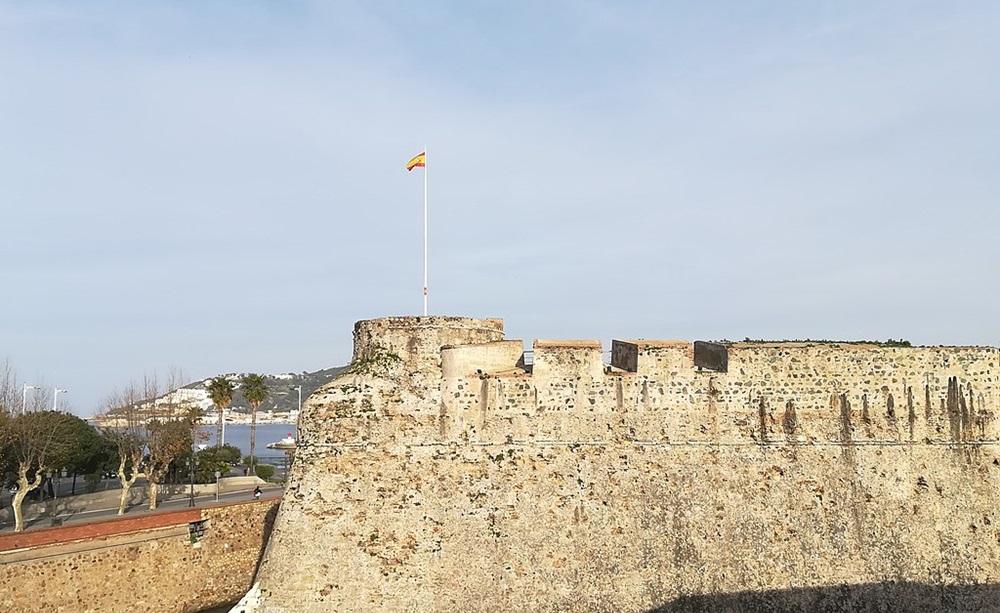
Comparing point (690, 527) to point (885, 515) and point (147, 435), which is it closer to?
point (885, 515)

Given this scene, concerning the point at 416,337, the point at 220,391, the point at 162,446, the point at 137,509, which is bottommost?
the point at 137,509

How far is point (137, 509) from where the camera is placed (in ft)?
106

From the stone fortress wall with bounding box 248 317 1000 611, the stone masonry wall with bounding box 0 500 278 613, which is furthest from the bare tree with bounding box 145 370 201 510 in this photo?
the stone fortress wall with bounding box 248 317 1000 611

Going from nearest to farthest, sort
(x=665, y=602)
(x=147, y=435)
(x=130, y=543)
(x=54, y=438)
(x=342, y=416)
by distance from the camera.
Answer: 1. (x=665, y=602)
2. (x=342, y=416)
3. (x=130, y=543)
4. (x=54, y=438)
5. (x=147, y=435)

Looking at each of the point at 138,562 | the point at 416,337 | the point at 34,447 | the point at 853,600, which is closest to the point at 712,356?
the point at 853,600

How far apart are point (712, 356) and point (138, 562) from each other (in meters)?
15.9

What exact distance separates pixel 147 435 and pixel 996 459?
36786mm

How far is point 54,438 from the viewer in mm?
30156

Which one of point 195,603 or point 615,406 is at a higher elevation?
point 615,406

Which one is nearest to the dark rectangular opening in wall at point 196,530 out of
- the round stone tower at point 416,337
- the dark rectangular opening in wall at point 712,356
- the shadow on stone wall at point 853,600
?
the round stone tower at point 416,337

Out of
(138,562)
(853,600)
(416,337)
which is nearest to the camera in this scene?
(853,600)

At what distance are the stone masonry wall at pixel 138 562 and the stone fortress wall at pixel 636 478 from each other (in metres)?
6.28

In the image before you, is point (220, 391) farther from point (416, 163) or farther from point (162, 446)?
point (416, 163)

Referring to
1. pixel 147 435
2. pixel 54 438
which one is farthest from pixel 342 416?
pixel 147 435
